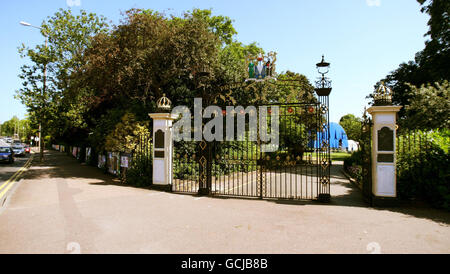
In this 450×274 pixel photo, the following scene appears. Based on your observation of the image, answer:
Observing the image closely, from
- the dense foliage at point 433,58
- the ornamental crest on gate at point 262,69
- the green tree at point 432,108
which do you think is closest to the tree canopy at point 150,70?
the ornamental crest on gate at point 262,69

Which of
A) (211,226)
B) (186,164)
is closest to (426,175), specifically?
(211,226)

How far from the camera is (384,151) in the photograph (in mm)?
7504

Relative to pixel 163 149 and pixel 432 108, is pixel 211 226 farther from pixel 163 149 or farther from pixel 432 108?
pixel 432 108

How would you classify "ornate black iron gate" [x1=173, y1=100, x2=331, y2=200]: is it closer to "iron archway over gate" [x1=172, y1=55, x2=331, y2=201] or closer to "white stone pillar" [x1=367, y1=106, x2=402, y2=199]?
"iron archway over gate" [x1=172, y1=55, x2=331, y2=201]

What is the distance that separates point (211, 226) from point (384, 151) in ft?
17.7

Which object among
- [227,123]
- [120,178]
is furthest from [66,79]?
[227,123]

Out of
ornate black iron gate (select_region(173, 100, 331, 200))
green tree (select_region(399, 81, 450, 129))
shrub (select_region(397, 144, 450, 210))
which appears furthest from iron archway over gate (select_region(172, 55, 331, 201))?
green tree (select_region(399, 81, 450, 129))

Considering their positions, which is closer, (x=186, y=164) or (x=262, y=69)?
(x=262, y=69)

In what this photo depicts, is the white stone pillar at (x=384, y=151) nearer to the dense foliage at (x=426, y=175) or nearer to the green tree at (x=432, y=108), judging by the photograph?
the dense foliage at (x=426, y=175)

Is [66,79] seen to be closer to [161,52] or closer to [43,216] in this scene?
[161,52]

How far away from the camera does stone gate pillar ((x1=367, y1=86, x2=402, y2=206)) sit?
7.38 metres

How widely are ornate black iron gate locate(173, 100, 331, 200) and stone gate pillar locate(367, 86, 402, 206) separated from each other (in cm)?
131

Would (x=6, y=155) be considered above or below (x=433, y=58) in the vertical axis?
below

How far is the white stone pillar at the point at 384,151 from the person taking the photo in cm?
738
